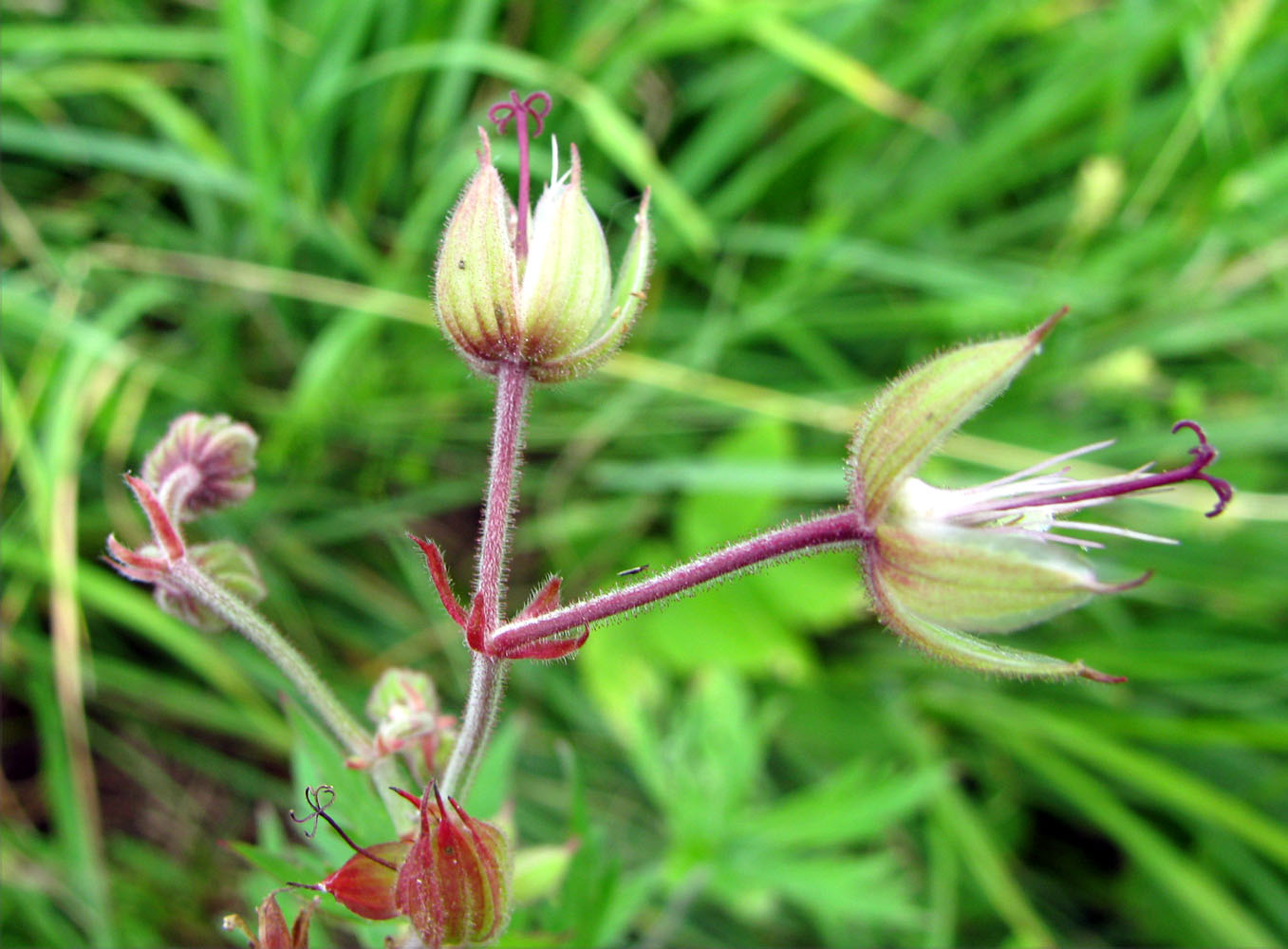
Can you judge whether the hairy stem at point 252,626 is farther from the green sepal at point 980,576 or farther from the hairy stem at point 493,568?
the green sepal at point 980,576

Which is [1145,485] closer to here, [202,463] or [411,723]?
[411,723]

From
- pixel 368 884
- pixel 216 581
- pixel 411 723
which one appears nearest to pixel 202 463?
pixel 216 581

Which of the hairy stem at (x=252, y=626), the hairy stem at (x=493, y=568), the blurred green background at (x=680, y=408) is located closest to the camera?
the hairy stem at (x=493, y=568)

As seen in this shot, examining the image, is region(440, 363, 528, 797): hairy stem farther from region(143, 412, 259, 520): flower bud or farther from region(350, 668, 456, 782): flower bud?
region(143, 412, 259, 520): flower bud

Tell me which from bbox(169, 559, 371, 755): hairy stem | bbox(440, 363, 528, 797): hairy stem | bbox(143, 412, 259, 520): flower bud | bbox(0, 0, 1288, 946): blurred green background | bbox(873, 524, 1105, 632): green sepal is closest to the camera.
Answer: bbox(873, 524, 1105, 632): green sepal

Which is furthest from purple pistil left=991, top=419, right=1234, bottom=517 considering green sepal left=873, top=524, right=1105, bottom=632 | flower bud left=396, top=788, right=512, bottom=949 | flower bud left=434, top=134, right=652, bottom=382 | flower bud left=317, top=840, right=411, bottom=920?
flower bud left=317, top=840, right=411, bottom=920

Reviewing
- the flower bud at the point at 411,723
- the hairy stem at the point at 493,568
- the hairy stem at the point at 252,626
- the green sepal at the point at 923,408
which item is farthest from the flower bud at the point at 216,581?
the green sepal at the point at 923,408

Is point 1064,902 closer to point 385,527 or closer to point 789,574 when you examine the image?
point 789,574
